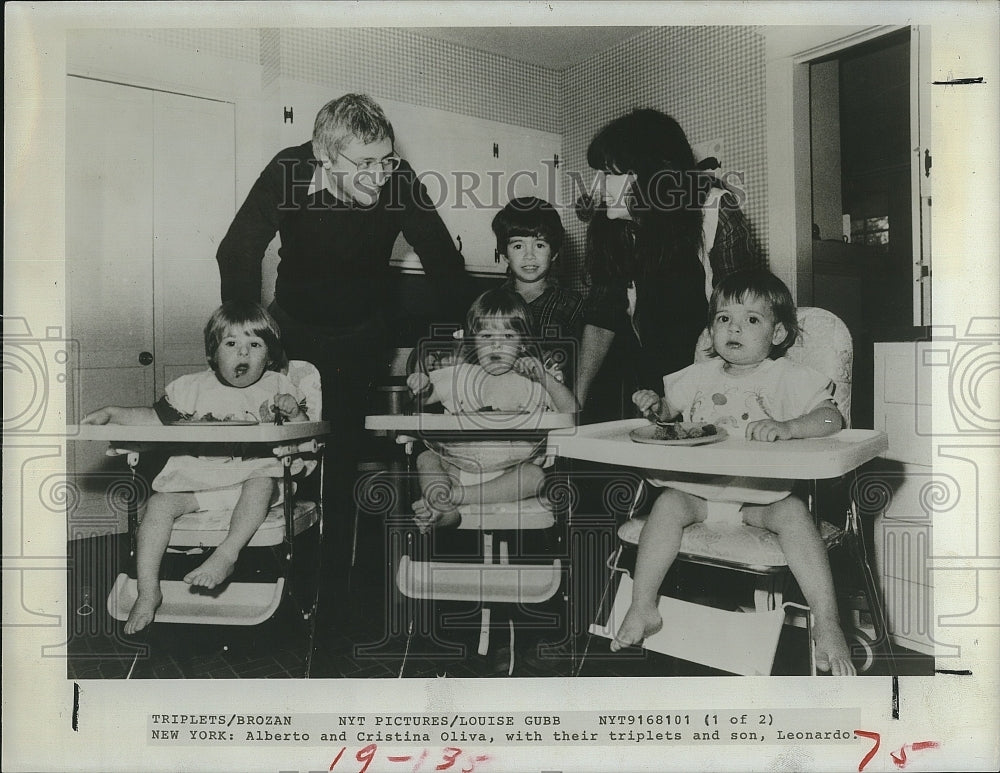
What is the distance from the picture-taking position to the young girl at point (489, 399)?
3.92 feet

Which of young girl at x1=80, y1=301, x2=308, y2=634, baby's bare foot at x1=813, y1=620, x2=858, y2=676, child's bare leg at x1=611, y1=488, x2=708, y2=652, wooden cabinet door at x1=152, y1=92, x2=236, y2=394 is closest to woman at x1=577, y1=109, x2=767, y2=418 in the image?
child's bare leg at x1=611, y1=488, x2=708, y2=652

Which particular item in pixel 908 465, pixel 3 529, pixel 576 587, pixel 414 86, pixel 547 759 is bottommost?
pixel 547 759

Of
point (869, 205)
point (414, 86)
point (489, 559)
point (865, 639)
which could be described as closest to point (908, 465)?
point (865, 639)

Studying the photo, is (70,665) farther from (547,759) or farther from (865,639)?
(865,639)

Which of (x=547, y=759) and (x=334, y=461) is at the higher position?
(x=334, y=461)

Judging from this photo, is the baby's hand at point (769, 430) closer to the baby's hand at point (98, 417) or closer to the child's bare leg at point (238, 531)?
the child's bare leg at point (238, 531)

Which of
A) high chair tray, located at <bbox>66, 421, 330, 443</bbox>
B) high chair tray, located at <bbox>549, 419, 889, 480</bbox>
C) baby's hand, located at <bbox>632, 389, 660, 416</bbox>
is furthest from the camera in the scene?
baby's hand, located at <bbox>632, 389, 660, 416</bbox>

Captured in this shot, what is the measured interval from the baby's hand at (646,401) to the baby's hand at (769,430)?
20 cm

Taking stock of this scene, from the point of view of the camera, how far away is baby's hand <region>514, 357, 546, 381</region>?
→ 1.21 meters

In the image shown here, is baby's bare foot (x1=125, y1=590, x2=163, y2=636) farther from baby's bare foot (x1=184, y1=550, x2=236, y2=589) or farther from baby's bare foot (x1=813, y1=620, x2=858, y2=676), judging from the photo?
baby's bare foot (x1=813, y1=620, x2=858, y2=676)

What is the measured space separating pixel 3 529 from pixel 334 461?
700 millimetres

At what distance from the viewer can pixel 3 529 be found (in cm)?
116

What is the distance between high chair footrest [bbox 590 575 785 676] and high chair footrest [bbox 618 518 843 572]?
119 millimetres

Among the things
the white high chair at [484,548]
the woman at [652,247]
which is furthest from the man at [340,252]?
the woman at [652,247]
